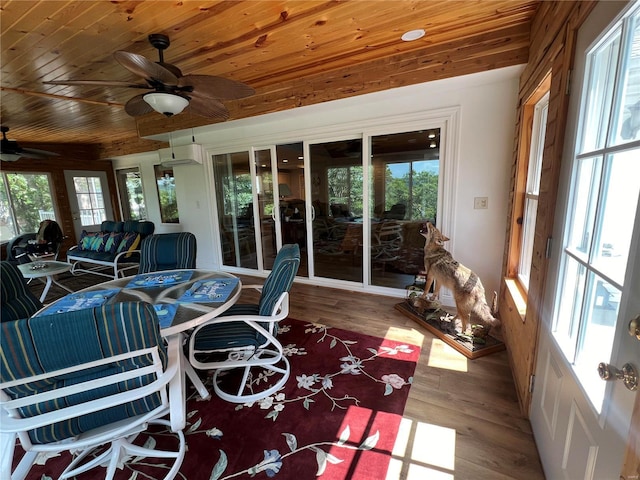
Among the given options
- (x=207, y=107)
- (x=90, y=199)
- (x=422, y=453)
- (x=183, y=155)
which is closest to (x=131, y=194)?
(x=90, y=199)

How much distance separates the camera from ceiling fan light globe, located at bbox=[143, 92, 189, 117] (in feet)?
6.00

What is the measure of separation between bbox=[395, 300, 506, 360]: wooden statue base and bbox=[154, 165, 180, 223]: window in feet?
17.7

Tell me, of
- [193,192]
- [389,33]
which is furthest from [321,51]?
[193,192]

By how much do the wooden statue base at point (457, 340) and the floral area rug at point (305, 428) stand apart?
0.37 m

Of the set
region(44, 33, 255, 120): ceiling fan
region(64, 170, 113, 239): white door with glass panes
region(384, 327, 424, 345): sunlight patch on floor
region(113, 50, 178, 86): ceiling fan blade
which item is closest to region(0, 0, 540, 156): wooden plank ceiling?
region(44, 33, 255, 120): ceiling fan

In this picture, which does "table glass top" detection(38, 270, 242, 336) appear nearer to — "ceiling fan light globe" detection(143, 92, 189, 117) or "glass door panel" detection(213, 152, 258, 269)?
"ceiling fan light globe" detection(143, 92, 189, 117)

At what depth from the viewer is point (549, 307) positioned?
1396 millimetres

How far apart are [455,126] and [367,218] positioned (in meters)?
1.39

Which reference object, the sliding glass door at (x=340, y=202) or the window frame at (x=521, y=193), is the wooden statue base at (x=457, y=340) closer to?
the window frame at (x=521, y=193)

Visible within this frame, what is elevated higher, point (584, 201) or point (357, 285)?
point (584, 201)

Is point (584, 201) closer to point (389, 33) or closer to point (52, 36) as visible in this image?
point (389, 33)

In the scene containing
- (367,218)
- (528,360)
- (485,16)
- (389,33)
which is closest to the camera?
(528,360)

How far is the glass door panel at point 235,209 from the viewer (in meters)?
4.47

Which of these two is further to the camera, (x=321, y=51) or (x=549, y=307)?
(x=321, y=51)
